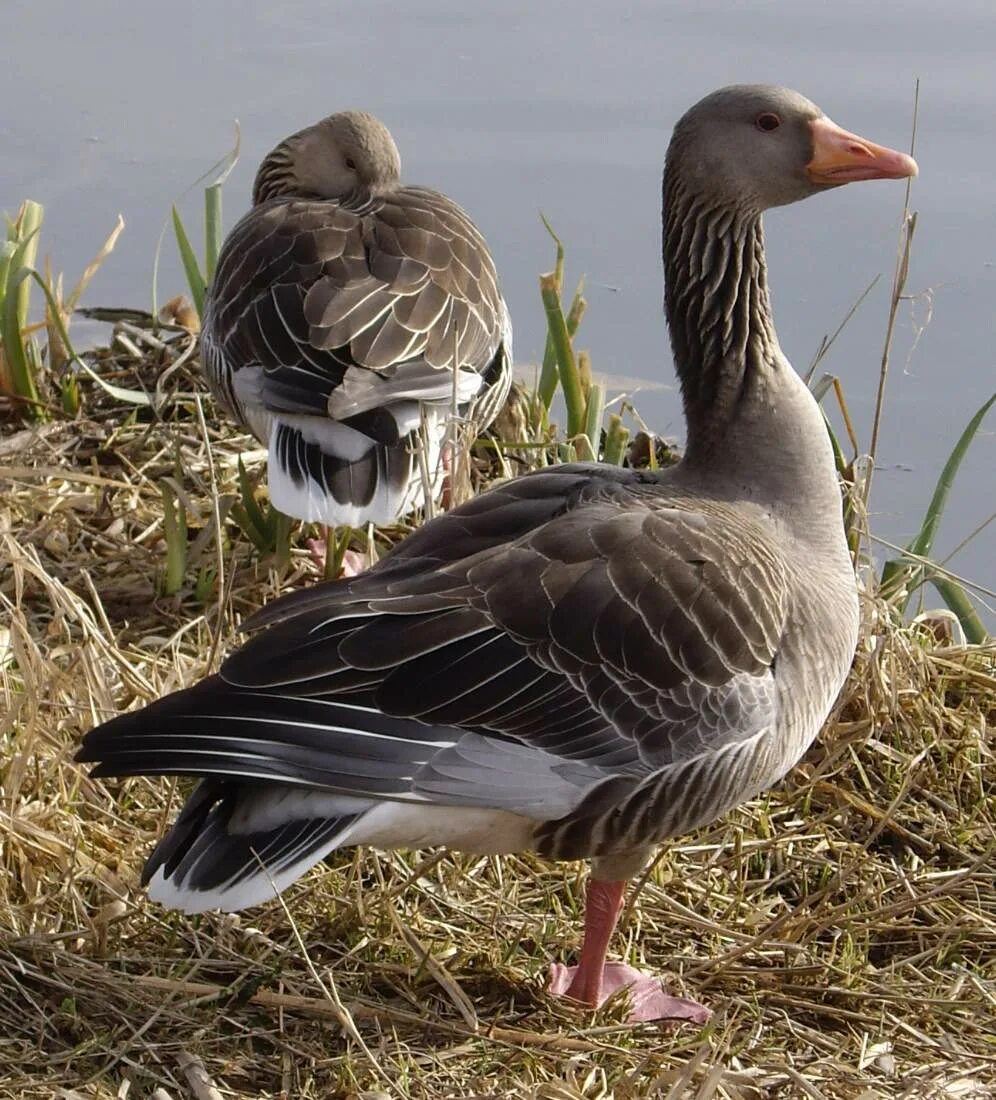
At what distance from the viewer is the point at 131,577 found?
463 centimetres

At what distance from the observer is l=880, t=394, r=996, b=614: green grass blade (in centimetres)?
432

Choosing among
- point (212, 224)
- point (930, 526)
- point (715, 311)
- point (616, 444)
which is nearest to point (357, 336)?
point (616, 444)

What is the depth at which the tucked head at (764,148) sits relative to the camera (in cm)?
346

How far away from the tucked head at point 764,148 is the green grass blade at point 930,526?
1.03 m

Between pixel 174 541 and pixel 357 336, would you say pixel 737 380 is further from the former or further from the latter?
pixel 174 541

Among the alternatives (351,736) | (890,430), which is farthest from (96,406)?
(351,736)

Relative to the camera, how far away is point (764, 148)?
3461 mm

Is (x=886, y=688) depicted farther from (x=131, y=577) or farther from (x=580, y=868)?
(x=131, y=577)

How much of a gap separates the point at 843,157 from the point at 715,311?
1.36 feet

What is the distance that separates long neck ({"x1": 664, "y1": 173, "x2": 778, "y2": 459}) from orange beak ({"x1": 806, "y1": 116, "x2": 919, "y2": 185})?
18cm

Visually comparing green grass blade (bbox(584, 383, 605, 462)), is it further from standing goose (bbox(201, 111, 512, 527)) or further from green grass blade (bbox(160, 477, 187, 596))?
green grass blade (bbox(160, 477, 187, 596))

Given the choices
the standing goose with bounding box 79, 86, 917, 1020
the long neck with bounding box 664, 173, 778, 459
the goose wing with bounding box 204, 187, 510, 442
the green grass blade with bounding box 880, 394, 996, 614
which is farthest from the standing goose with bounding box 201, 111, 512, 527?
the green grass blade with bounding box 880, 394, 996, 614

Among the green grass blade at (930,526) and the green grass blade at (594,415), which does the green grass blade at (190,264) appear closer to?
the green grass blade at (594,415)

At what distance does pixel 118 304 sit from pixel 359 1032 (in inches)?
151
